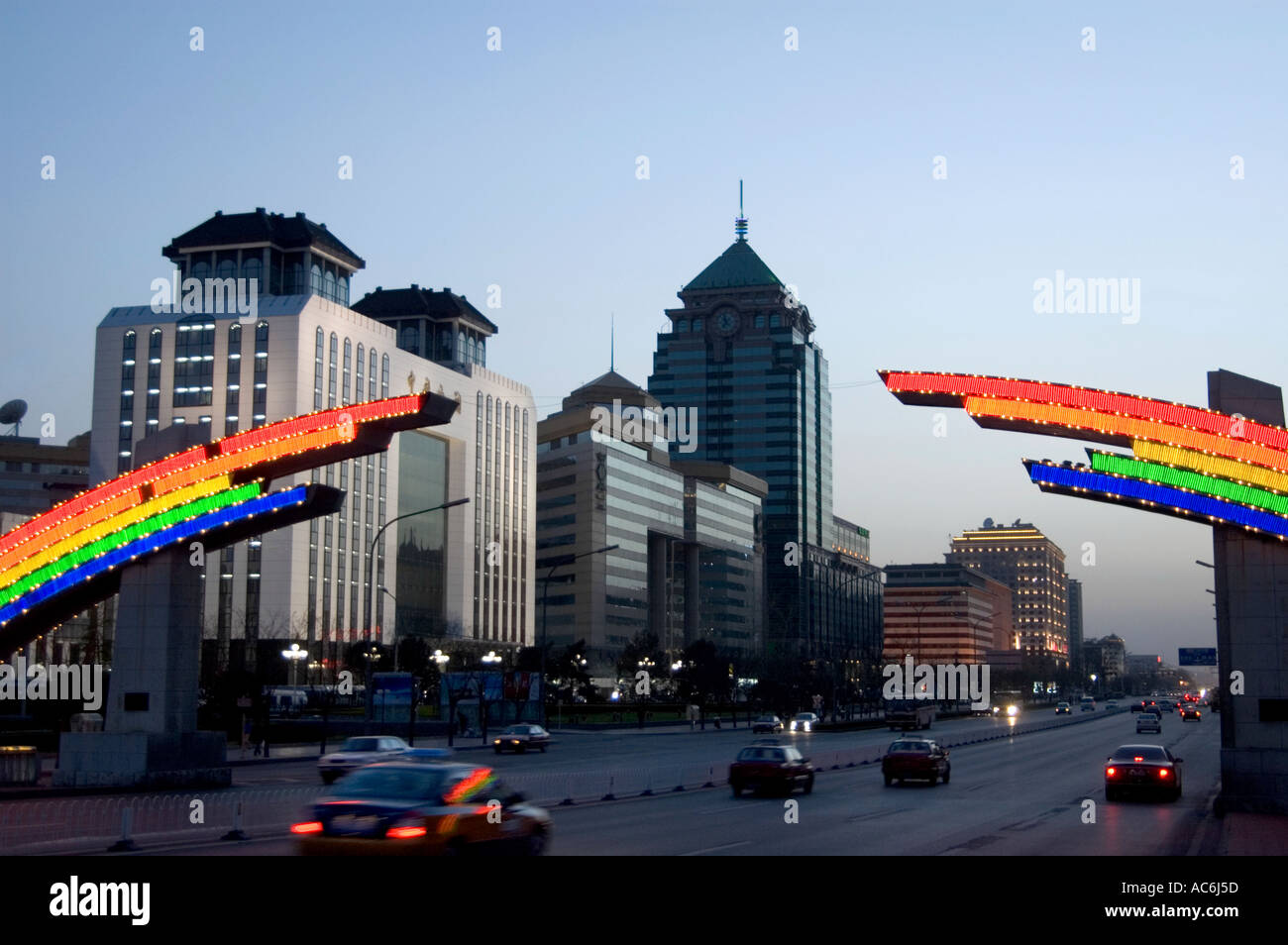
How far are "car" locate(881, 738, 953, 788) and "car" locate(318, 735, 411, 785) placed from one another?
1317cm

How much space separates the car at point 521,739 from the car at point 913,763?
2171 cm

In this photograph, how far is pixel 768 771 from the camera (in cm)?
3216

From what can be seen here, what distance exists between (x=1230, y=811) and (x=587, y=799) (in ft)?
45.4

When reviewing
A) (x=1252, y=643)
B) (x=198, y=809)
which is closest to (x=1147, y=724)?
(x=1252, y=643)

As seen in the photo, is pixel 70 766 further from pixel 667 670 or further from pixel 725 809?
pixel 667 670

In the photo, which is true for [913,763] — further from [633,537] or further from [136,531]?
[633,537]

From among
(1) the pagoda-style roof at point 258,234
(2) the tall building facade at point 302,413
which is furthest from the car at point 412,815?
(1) the pagoda-style roof at point 258,234

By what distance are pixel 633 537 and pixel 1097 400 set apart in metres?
134

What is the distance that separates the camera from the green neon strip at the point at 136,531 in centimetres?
3328

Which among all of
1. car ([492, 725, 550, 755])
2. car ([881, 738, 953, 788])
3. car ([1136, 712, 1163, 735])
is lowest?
car ([1136, 712, 1163, 735])

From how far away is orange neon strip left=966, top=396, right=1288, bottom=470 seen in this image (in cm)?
2758

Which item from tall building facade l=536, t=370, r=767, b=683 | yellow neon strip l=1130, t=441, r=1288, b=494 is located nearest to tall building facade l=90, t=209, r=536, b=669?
tall building facade l=536, t=370, r=767, b=683

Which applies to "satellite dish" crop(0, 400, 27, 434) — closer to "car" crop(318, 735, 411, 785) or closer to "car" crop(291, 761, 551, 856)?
"car" crop(318, 735, 411, 785)
